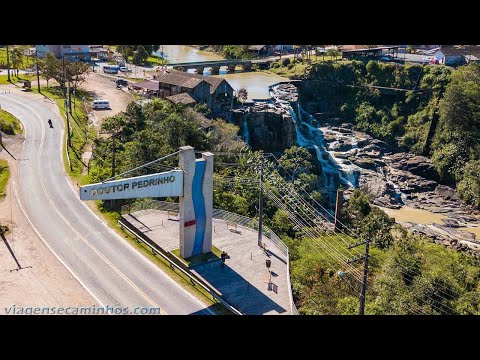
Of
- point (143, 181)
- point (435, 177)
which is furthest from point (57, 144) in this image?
point (435, 177)

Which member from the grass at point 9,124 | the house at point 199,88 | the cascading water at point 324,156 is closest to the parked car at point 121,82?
the house at point 199,88

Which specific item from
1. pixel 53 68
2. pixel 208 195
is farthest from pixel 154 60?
pixel 208 195

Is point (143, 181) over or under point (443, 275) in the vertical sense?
over

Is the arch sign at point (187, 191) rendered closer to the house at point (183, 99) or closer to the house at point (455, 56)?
the house at point (183, 99)

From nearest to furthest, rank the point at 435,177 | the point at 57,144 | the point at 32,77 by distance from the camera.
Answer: the point at 57,144, the point at 435,177, the point at 32,77

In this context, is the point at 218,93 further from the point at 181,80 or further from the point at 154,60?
the point at 154,60

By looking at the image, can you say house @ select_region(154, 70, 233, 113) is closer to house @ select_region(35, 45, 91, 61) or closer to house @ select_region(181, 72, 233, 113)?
house @ select_region(181, 72, 233, 113)
